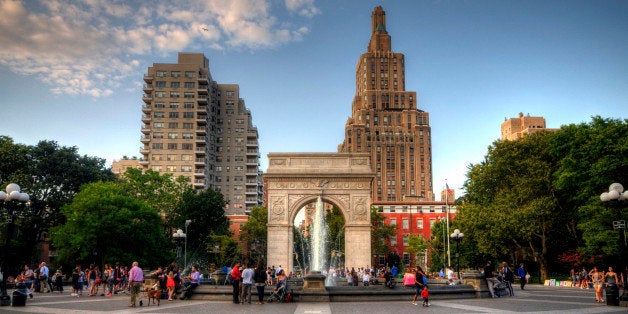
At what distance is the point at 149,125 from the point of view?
78750 mm

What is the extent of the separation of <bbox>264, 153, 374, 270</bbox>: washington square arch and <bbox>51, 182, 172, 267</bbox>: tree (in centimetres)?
1026

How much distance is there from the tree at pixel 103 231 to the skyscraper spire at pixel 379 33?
89552 mm

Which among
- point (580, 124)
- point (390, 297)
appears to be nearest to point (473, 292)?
point (390, 297)

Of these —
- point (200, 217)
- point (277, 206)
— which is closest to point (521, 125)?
point (200, 217)

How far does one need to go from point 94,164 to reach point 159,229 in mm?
11536

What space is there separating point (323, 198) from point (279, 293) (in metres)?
22.0

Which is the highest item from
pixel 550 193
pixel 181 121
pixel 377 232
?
pixel 181 121

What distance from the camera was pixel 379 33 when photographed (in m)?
121

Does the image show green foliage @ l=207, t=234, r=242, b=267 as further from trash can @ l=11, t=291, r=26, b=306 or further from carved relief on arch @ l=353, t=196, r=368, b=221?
trash can @ l=11, t=291, r=26, b=306

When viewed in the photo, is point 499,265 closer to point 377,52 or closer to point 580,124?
point 580,124

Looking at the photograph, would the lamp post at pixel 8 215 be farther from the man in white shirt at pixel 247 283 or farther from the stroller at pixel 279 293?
the stroller at pixel 279 293

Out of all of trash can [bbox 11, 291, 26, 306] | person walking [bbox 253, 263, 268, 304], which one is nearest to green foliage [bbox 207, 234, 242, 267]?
person walking [bbox 253, 263, 268, 304]

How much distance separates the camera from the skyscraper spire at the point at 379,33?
12005cm

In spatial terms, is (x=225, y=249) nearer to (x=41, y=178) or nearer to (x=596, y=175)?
(x=41, y=178)
